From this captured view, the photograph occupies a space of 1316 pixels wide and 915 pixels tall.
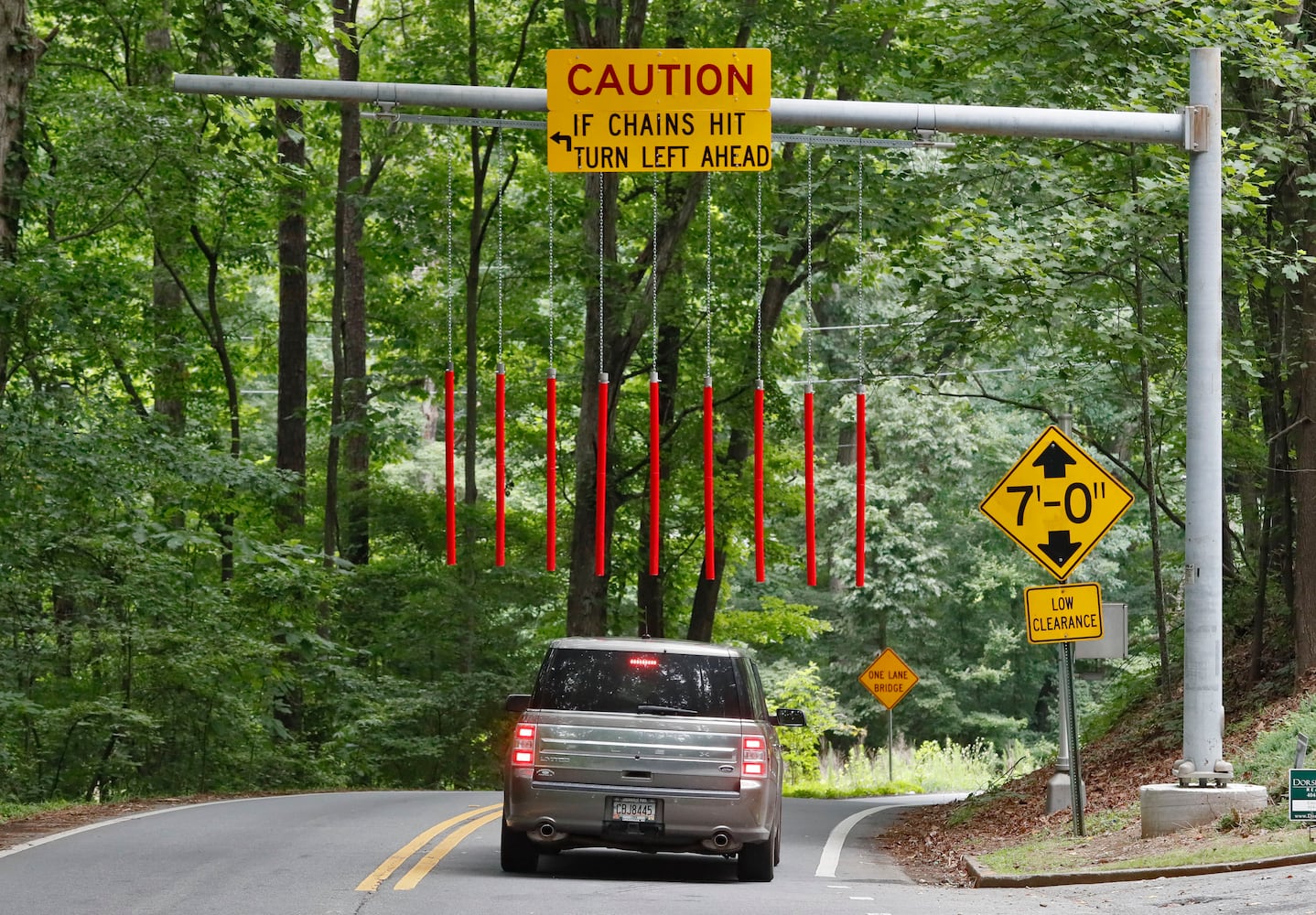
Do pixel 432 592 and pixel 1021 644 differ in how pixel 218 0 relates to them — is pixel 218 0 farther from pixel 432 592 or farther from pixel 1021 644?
pixel 1021 644

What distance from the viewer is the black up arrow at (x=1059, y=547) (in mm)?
13867

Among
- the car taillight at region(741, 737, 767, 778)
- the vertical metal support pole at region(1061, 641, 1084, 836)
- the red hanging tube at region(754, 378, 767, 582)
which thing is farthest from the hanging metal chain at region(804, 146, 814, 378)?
the car taillight at region(741, 737, 767, 778)

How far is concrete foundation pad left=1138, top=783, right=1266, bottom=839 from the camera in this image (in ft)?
42.1

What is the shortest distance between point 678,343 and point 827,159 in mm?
5848

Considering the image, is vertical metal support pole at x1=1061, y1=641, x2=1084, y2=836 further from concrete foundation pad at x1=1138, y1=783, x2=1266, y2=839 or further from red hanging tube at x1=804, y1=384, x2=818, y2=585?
red hanging tube at x1=804, y1=384, x2=818, y2=585

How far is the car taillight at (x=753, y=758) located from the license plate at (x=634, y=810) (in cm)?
67

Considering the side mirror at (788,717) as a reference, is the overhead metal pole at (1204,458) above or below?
above

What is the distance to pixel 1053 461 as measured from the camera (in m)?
14.0

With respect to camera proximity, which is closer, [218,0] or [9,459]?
[218,0]

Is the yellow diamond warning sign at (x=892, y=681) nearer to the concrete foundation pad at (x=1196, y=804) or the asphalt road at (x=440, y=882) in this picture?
the asphalt road at (x=440, y=882)

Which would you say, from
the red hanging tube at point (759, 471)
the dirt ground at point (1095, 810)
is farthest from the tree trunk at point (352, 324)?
the dirt ground at point (1095, 810)

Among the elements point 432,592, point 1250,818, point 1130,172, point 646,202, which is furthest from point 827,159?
point 1250,818

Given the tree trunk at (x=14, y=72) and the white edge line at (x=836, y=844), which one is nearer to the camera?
the white edge line at (x=836, y=844)

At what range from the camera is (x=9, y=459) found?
2036 cm
